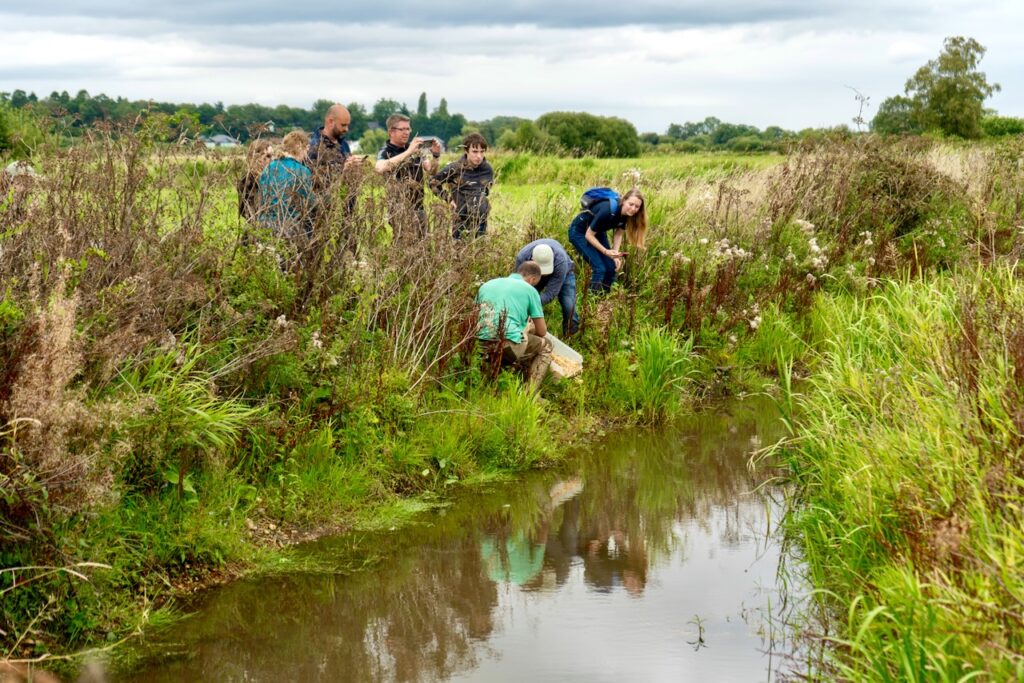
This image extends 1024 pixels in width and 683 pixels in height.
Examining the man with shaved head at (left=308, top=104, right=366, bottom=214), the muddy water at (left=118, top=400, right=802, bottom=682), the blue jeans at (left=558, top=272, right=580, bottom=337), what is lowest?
the muddy water at (left=118, top=400, right=802, bottom=682)

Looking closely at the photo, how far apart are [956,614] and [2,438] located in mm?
4441

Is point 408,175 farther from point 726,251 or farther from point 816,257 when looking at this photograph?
point 816,257

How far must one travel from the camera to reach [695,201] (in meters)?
14.3

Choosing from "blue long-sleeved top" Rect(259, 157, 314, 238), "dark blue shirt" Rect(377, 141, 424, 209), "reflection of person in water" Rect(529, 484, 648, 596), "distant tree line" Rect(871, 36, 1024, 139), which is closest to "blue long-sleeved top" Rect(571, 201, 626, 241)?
"dark blue shirt" Rect(377, 141, 424, 209)

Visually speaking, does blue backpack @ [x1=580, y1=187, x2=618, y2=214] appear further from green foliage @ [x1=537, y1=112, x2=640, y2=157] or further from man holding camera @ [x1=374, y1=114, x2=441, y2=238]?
green foliage @ [x1=537, y1=112, x2=640, y2=157]

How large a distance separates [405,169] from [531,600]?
16.4 ft

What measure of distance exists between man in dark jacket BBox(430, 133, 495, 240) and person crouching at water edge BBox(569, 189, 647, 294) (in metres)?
1.11

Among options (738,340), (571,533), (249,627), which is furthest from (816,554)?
(738,340)

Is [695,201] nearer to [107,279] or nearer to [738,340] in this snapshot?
[738,340]

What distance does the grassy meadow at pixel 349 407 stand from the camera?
17.5ft

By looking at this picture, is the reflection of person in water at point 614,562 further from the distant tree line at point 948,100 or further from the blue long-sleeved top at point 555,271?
the distant tree line at point 948,100

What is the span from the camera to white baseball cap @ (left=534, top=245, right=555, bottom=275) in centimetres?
1030

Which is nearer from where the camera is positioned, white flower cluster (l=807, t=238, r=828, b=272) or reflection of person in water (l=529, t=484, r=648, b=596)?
reflection of person in water (l=529, t=484, r=648, b=596)

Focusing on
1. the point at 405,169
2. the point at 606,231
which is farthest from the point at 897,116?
the point at 405,169
